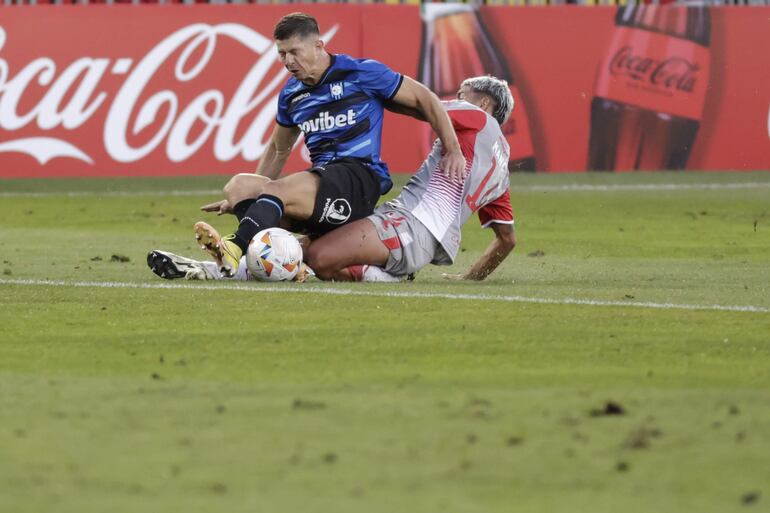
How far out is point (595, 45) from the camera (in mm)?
18000

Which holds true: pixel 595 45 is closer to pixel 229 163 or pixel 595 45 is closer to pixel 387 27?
pixel 387 27

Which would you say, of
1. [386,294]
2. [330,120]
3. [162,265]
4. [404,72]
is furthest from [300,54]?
[404,72]

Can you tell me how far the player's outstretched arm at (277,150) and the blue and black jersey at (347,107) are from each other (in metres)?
0.27

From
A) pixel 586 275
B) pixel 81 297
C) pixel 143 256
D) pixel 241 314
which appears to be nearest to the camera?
pixel 241 314

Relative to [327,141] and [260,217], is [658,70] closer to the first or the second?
[327,141]

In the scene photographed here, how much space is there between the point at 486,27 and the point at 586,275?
802 centimetres

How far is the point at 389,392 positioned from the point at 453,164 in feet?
11.9

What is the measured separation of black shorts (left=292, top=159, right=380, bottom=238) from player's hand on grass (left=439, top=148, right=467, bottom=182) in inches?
16.9

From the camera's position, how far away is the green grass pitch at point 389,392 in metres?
4.27

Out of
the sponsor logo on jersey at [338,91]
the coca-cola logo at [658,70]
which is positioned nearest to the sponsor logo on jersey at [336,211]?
the sponsor logo on jersey at [338,91]

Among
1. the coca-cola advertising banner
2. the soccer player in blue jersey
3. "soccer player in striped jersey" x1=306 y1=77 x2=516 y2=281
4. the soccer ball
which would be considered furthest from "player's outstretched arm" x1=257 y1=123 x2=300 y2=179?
the coca-cola advertising banner

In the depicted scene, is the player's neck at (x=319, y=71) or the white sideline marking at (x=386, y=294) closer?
the white sideline marking at (x=386, y=294)

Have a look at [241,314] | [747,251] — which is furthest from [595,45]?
[241,314]

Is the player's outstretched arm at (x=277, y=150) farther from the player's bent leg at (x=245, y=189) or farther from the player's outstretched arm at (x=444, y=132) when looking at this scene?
the player's outstretched arm at (x=444, y=132)
